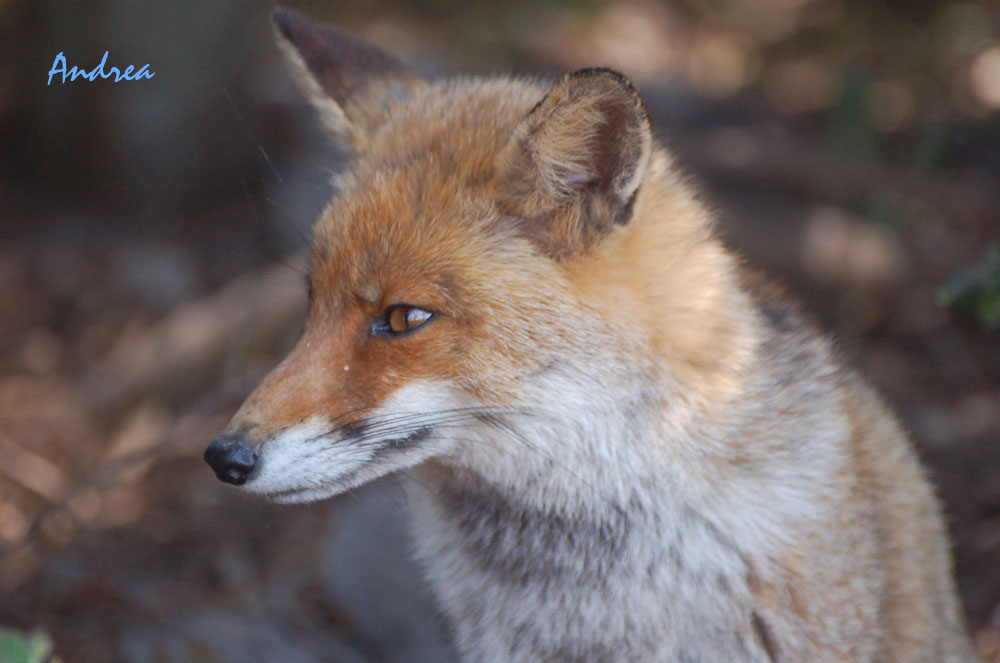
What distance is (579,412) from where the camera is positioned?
316 cm

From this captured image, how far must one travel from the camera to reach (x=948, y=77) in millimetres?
9219

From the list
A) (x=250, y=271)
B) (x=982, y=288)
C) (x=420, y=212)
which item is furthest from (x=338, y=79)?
(x=250, y=271)

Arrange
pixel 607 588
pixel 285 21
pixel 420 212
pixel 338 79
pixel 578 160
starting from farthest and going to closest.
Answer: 1. pixel 338 79
2. pixel 285 21
3. pixel 607 588
4. pixel 420 212
5. pixel 578 160

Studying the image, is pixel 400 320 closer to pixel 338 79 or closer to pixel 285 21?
pixel 338 79

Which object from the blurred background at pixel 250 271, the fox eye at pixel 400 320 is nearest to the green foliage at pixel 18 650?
the fox eye at pixel 400 320

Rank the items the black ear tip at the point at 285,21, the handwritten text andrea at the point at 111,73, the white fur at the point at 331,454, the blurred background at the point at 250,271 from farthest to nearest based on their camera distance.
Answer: the handwritten text andrea at the point at 111,73, the blurred background at the point at 250,271, the black ear tip at the point at 285,21, the white fur at the point at 331,454

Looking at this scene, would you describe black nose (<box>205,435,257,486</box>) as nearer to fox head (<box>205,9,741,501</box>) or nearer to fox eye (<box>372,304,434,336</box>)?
fox head (<box>205,9,741,501</box>)

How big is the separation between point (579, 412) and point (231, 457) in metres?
1.11

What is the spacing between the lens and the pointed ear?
3.82 metres

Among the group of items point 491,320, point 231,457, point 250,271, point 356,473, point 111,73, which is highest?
point 111,73

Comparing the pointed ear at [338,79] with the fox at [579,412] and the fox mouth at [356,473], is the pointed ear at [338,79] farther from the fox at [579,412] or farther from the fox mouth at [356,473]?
the fox mouth at [356,473]

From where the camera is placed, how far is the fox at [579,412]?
310 centimetres

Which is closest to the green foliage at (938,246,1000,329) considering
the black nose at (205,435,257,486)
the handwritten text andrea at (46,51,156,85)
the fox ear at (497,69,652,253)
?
the fox ear at (497,69,652,253)

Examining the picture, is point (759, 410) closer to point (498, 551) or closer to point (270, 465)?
point (498, 551)
